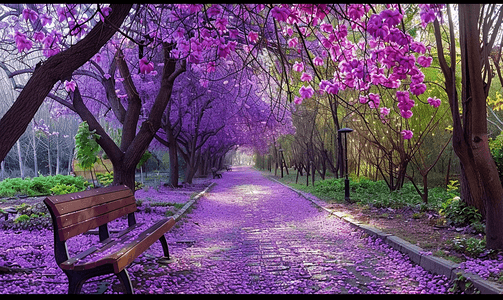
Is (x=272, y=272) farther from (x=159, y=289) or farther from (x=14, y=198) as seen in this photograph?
(x=14, y=198)

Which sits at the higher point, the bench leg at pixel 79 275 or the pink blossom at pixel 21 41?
the pink blossom at pixel 21 41

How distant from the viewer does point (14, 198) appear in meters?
15.0

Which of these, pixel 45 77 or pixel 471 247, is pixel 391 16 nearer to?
pixel 471 247

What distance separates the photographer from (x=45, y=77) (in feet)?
16.9

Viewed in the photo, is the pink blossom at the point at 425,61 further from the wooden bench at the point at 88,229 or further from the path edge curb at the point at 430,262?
the wooden bench at the point at 88,229

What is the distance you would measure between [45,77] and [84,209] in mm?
1858

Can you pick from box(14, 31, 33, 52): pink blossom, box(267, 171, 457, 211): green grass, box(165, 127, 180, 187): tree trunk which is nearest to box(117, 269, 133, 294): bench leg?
box(14, 31, 33, 52): pink blossom

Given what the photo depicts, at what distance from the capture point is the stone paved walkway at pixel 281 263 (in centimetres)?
454

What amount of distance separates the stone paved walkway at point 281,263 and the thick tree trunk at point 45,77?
229cm

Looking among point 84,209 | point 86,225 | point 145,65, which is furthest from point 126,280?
point 145,65

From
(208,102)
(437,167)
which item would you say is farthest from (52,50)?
(437,167)

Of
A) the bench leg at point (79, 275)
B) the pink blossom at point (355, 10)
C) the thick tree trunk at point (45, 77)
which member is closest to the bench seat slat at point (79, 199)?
the bench leg at point (79, 275)

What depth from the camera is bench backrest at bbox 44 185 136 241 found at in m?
3.81

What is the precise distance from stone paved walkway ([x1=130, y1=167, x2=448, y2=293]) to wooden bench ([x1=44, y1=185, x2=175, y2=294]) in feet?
1.65
